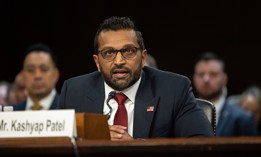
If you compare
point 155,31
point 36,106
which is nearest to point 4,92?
point 155,31

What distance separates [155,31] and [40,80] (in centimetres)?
286

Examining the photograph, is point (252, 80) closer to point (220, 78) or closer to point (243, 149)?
point (220, 78)

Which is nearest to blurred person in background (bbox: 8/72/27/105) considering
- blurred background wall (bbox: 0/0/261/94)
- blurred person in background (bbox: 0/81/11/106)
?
blurred person in background (bbox: 0/81/11/106)

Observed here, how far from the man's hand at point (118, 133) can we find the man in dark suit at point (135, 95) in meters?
0.15

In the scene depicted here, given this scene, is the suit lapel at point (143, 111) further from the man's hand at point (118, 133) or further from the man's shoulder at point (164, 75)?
the man's hand at point (118, 133)

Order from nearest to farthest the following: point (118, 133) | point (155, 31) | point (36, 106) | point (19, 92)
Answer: point (118, 133), point (36, 106), point (19, 92), point (155, 31)

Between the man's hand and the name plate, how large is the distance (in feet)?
1.50

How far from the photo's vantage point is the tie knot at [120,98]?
10.3 feet

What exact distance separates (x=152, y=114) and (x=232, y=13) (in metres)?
5.09

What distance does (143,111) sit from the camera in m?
3.12

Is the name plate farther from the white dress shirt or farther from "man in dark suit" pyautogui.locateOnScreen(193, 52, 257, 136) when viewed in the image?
"man in dark suit" pyautogui.locateOnScreen(193, 52, 257, 136)

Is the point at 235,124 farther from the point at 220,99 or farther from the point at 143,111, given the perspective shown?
the point at 143,111

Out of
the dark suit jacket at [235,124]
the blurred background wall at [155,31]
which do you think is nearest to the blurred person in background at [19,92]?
the blurred background wall at [155,31]

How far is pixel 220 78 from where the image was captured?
250 inches
